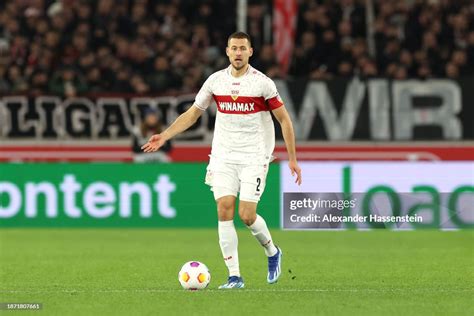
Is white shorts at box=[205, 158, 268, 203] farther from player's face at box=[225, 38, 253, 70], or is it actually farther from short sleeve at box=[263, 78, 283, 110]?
player's face at box=[225, 38, 253, 70]

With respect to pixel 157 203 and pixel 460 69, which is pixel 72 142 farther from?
pixel 460 69

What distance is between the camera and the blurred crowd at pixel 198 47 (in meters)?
22.8

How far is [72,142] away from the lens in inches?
904

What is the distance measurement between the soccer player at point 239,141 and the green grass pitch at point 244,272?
0.56 meters

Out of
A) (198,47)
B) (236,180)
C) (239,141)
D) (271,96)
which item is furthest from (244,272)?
(198,47)

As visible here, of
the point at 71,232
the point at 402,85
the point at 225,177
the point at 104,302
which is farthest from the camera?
the point at 402,85

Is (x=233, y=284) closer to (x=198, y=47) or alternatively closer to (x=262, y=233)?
(x=262, y=233)

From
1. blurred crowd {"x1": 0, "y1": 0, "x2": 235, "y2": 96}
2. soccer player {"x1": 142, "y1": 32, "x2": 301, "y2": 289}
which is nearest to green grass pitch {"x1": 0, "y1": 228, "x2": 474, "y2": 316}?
soccer player {"x1": 142, "y1": 32, "x2": 301, "y2": 289}

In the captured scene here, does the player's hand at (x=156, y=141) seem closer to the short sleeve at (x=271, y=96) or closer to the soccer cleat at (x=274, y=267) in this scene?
the short sleeve at (x=271, y=96)

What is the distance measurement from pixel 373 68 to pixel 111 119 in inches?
184

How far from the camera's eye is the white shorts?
1095 centimetres

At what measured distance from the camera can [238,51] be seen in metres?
10.8

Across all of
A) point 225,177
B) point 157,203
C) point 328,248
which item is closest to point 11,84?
point 157,203

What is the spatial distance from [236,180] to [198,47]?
1267 centimetres
